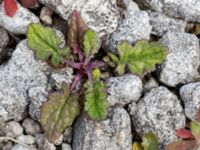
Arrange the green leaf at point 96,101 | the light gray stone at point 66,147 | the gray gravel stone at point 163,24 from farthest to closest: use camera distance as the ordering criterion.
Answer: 1. the gray gravel stone at point 163,24
2. the light gray stone at point 66,147
3. the green leaf at point 96,101

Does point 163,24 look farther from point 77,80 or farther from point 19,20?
point 19,20

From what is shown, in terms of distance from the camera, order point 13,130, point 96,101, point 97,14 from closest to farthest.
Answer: point 96,101 < point 13,130 < point 97,14

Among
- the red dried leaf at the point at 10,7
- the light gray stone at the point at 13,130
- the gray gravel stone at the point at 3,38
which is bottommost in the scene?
the light gray stone at the point at 13,130

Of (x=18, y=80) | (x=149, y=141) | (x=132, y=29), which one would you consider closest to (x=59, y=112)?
(x=18, y=80)

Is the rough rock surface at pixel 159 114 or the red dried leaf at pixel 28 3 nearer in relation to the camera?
the rough rock surface at pixel 159 114

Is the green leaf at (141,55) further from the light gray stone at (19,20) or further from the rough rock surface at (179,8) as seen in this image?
the light gray stone at (19,20)

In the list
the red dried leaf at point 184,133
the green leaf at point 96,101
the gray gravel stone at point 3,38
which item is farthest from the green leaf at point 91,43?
the red dried leaf at point 184,133
